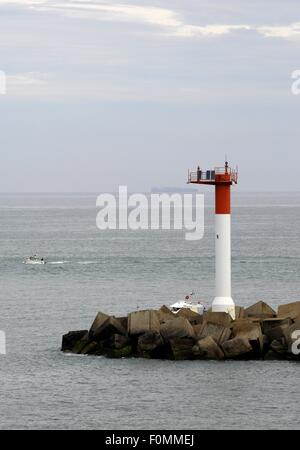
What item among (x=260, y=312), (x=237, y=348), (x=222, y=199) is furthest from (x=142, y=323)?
(x=260, y=312)

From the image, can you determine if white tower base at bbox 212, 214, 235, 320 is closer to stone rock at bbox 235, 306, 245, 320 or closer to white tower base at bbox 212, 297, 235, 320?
white tower base at bbox 212, 297, 235, 320

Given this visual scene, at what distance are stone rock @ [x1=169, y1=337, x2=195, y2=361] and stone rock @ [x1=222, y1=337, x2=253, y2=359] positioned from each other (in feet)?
4.27

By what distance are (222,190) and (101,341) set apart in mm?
7615

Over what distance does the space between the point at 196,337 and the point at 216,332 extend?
2.67ft

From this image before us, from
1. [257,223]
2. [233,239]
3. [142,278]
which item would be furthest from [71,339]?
[257,223]

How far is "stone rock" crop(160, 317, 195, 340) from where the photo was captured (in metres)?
45.3

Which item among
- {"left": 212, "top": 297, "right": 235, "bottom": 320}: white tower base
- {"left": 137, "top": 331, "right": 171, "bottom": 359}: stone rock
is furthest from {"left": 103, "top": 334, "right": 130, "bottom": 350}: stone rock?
{"left": 212, "top": 297, "right": 235, "bottom": 320}: white tower base

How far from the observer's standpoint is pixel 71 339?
160ft

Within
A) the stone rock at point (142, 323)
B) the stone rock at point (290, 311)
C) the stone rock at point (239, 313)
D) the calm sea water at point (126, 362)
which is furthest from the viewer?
the stone rock at point (290, 311)

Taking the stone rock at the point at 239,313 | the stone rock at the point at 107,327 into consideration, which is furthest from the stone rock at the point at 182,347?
the stone rock at the point at 239,313

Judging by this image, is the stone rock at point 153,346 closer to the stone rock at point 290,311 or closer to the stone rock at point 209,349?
the stone rock at point 209,349

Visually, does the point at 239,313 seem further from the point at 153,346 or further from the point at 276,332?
the point at 153,346

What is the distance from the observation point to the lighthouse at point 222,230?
156 ft

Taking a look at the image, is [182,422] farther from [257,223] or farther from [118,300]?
[257,223]
